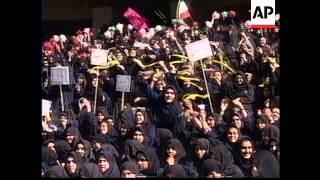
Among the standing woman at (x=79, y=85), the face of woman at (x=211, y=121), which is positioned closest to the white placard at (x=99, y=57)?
the standing woman at (x=79, y=85)

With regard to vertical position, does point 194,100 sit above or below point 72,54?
below

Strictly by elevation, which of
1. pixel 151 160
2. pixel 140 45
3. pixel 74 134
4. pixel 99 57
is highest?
pixel 140 45

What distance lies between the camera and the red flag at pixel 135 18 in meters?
5.43

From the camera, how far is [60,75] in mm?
5535

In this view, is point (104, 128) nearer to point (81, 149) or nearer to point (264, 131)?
point (81, 149)

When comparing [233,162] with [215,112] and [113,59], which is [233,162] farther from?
[113,59]

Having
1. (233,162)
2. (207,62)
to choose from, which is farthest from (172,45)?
(233,162)

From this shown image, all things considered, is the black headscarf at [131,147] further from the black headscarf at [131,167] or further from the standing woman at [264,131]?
the standing woman at [264,131]

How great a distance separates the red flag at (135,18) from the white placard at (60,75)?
0.70 metres

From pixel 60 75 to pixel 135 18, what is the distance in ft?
2.72

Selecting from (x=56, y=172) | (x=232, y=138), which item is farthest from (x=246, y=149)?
(x=56, y=172)

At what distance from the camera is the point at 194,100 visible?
5.43 meters

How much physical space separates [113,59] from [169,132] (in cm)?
80

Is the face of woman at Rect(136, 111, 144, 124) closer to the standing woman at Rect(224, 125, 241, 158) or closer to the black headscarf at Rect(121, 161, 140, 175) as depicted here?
the black headscarf at Rect(121, 161, 140, 175)
